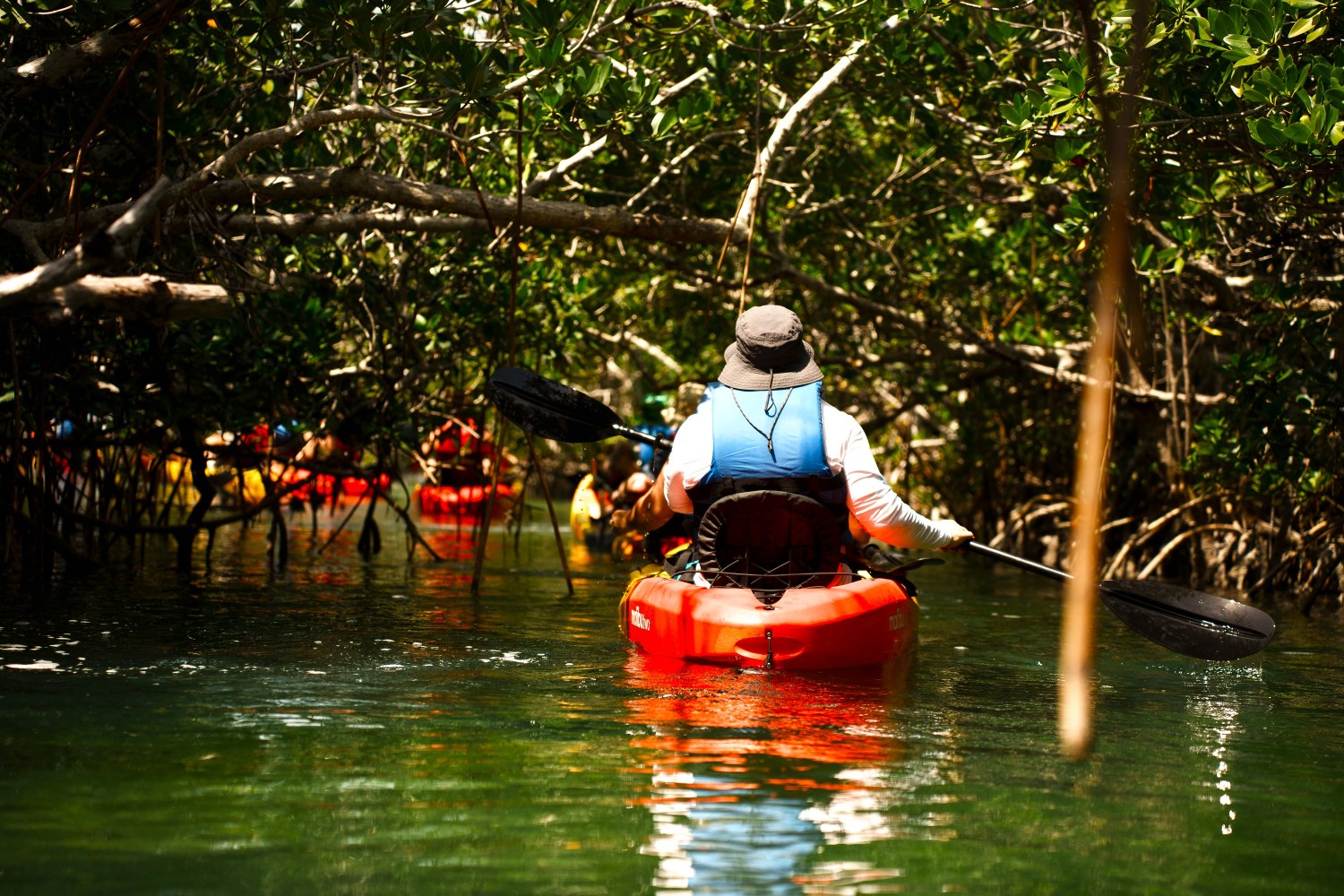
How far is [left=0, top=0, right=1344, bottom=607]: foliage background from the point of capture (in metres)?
Result: 6.52

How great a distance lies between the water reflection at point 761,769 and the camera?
11.1 ft

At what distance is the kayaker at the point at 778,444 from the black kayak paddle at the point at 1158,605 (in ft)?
2.07

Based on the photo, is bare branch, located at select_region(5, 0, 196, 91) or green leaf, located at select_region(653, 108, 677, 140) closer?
bare branch, located at select_region(5, 0, 196, 91)

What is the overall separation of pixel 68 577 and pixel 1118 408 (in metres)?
7.32

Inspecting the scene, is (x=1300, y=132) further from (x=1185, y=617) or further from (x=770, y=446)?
(x=770, y=446)

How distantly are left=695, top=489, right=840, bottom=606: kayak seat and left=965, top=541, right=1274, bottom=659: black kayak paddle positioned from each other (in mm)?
795

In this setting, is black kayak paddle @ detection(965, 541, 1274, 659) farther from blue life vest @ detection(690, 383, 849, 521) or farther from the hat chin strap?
the hat chin strap

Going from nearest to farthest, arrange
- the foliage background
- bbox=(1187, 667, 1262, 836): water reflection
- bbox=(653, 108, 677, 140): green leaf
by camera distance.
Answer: bbox=(1187, 667, 1262, 836): water reflection < the foliage background < bbox=(653, 108, 677, 140): green leaf

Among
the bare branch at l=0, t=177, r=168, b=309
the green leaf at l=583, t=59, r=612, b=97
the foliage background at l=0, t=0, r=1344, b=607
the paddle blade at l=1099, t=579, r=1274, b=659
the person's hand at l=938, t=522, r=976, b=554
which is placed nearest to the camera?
the bare branch at l=0, t=177, r=168, b=309

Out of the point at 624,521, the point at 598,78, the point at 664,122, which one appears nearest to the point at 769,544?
the point at 624,521

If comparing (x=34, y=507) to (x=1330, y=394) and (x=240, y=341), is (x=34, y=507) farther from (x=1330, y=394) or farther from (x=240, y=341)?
(x=1330, y=394)

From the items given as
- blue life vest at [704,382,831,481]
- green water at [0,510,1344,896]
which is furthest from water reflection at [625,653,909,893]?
blue life vest at [704,382,831,481]

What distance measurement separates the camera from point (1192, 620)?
6414 millimetres

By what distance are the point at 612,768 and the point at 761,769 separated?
0.40 metres
